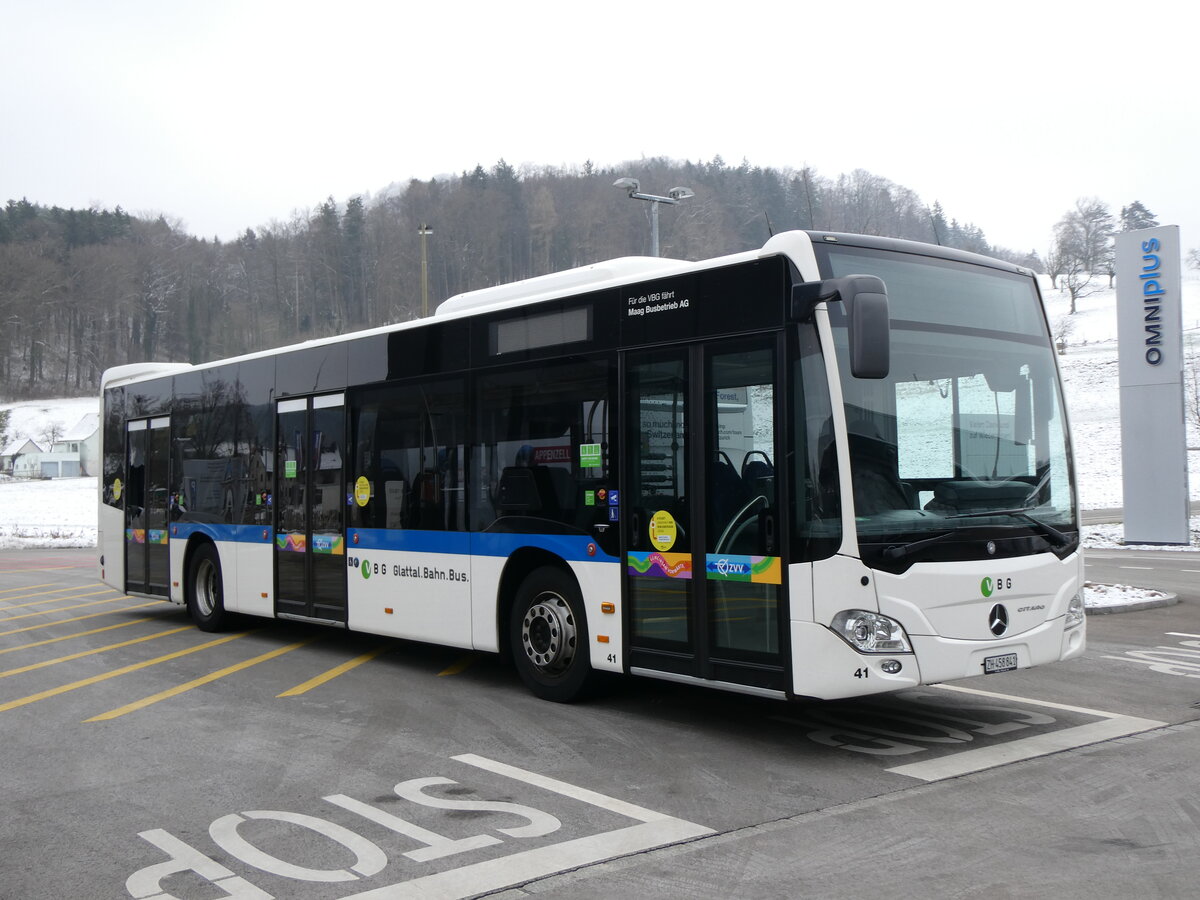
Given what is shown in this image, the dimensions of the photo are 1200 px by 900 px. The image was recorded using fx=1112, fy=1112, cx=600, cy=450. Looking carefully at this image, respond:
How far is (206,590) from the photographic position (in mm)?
13172

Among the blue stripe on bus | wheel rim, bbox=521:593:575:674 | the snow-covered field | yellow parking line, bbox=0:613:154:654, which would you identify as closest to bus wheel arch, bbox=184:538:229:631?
the blue stripe on bus

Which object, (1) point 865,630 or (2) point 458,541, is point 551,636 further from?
(1) point 865,630

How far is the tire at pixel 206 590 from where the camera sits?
12.8m

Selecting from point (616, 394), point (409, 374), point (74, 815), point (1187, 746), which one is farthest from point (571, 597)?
point (1187, 746)

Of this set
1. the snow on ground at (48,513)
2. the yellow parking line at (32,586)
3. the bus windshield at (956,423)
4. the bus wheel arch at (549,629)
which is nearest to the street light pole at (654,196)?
the yellow parking line at (32,586)

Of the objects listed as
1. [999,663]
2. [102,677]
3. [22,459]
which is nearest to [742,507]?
[999,663]

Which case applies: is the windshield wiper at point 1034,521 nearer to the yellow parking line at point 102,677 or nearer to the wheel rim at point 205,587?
the yellow parking line at point 102,677

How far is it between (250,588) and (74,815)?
6.56 meters

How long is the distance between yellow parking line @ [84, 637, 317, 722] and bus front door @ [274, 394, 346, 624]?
462 mm

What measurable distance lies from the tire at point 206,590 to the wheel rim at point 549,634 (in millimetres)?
5579

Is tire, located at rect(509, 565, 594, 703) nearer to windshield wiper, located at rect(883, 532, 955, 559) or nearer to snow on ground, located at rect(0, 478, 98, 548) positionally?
windshield wiper, located at rect(883, 532, 955, 559)

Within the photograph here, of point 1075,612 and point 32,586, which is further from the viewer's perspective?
point 32,586

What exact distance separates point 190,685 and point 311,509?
223cm

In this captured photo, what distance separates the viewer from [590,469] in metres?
7.91
